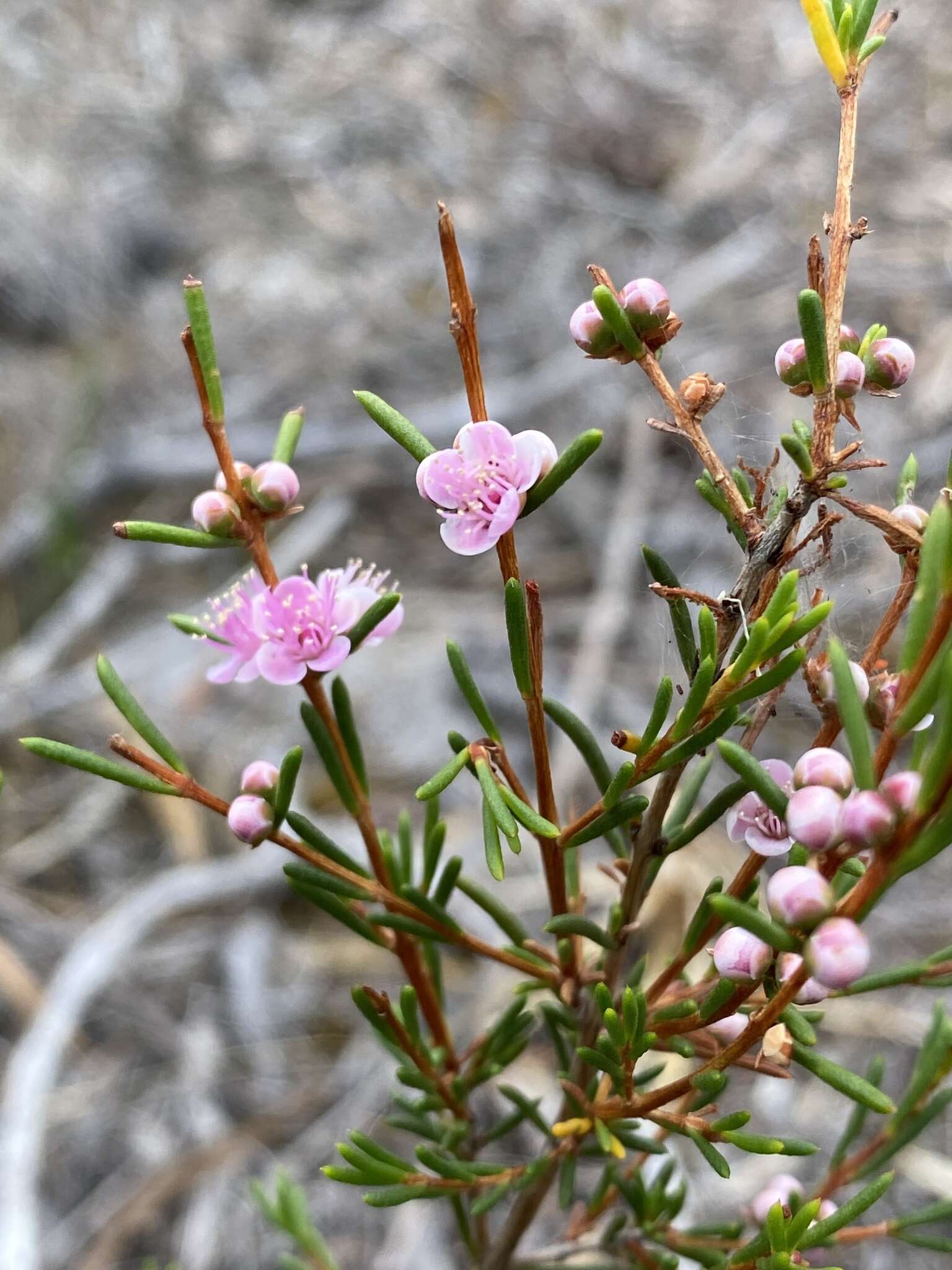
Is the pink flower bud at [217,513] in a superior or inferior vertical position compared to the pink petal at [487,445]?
inferior

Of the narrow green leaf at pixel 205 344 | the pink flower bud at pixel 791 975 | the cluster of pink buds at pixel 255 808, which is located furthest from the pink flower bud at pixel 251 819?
the pink flower bud at pixel 791 975

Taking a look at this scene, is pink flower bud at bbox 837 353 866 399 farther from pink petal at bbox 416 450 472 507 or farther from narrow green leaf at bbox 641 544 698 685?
pink petal at bbox 416 450 472 507

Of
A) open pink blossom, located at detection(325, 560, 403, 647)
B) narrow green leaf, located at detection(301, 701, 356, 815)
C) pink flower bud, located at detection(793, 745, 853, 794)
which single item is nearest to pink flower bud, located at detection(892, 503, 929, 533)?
pink flower bud, located at detection(793, 745, 853, 794)

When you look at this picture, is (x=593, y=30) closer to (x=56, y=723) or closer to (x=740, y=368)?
(x=740, y=368)

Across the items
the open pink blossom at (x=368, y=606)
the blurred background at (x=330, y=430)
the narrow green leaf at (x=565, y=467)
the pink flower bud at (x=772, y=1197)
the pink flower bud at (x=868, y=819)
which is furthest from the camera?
the blurred background at (x=330, y=430)

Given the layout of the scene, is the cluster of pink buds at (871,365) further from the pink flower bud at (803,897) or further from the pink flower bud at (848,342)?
the pink flower bud at (803,897)

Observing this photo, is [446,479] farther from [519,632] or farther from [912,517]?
[912,517]

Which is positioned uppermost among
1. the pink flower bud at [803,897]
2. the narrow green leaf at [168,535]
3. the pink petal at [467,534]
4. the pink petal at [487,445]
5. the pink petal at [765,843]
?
the pink petal at [487,445]

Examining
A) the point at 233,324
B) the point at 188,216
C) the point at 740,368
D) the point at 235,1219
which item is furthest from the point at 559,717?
the point at 188,216
